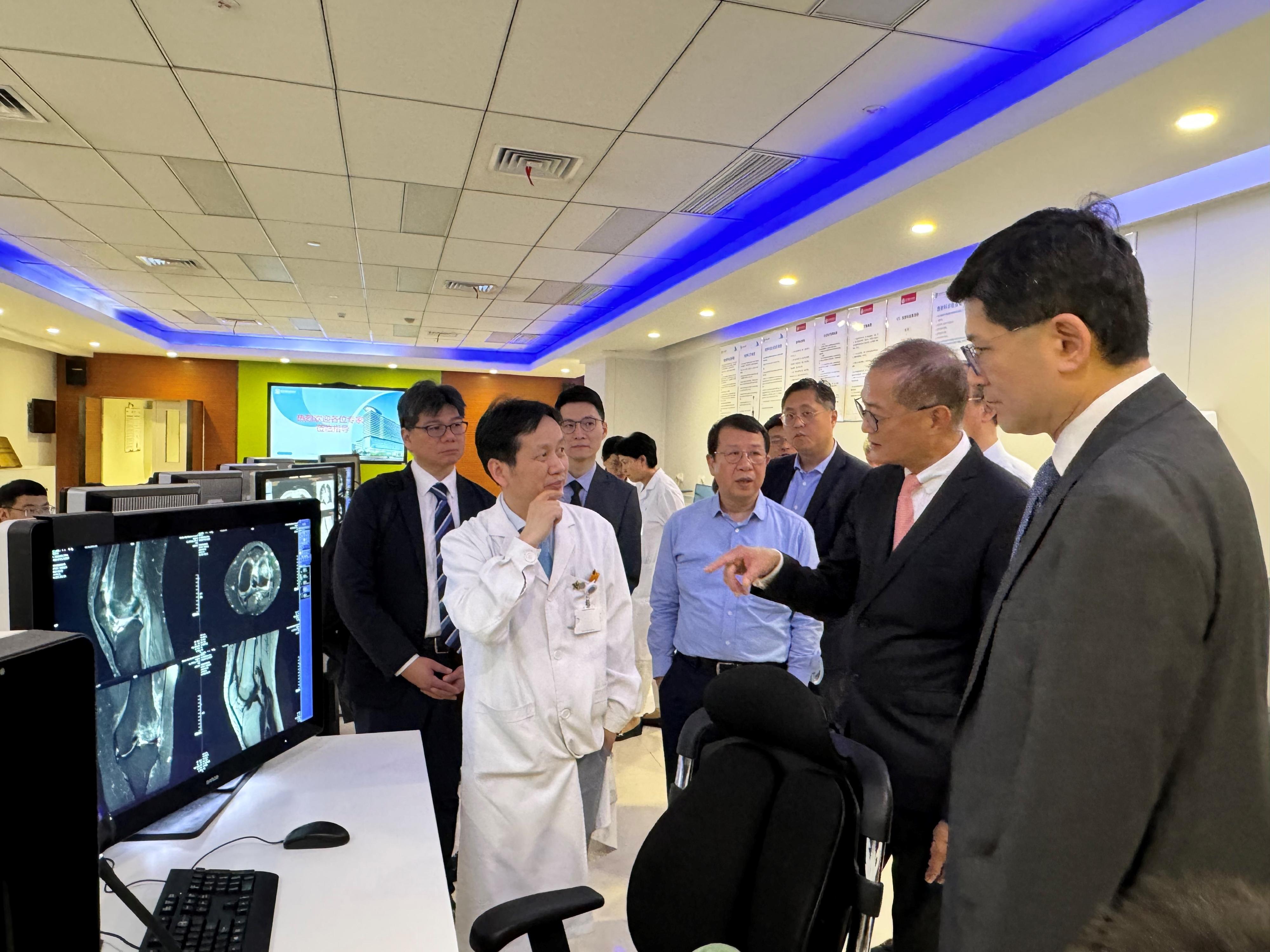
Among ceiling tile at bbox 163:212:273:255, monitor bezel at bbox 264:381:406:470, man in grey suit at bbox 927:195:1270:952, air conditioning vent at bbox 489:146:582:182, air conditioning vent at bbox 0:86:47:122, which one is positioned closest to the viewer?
man in grey suit at bbox 927:195:1270:952

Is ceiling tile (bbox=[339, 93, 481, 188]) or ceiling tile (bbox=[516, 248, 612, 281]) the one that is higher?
ceiling tile (bbox=[339, 93, 481, 188])

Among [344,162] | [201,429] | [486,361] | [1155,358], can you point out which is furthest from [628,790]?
[201,429]

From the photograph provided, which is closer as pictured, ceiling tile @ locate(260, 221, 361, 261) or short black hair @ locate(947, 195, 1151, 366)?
short black hair @ locate(947, 195, 1151, 366)

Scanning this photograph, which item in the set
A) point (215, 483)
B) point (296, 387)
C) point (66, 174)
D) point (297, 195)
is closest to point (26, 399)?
point (296, 387)

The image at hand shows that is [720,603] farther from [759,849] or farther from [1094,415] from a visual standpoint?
[1094,415]

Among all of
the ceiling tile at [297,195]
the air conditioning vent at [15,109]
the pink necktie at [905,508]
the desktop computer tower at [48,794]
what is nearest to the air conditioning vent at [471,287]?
the ceiling tile at [297,195]

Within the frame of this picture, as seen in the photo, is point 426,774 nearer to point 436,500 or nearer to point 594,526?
point 594,526

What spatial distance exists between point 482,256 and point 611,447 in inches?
71.1

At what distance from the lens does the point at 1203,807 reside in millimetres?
959

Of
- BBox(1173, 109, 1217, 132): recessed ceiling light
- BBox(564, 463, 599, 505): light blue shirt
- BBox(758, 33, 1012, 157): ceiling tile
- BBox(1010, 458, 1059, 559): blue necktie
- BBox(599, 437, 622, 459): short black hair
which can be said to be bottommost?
BBox(564, 463, 599, 505): light blue shirt

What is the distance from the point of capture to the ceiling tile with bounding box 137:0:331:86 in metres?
2.62

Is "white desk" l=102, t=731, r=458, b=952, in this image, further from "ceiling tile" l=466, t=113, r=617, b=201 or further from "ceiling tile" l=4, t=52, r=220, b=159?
"ceiling tile" l=4, t=52, r=220, b=159

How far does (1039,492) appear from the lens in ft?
4.07

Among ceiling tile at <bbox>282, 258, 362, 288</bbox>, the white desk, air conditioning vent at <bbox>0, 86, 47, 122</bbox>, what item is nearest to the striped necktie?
the white desk
